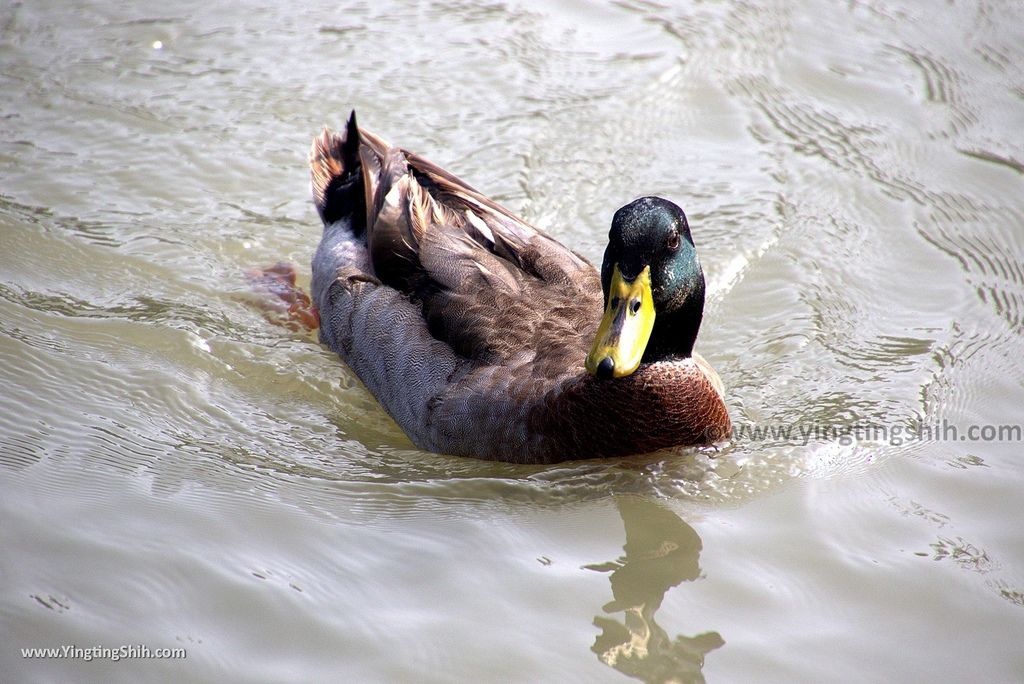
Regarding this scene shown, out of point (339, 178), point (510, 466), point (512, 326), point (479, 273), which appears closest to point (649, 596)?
point (510, 466)

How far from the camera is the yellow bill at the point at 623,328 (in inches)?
176

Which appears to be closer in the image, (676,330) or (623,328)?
(623,328)

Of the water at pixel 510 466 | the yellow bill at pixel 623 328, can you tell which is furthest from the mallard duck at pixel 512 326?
the water at pixel 510 466

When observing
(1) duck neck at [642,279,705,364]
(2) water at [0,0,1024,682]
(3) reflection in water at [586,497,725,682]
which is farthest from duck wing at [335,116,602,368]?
(3) reflection in water at [586,497,725,682]

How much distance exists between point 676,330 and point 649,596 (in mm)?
1190

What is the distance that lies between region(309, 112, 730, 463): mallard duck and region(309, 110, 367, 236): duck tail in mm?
251

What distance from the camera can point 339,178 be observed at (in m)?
6.64

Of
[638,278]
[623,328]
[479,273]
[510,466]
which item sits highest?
[638,278]

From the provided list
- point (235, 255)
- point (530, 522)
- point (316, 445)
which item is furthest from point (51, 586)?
point (235, 255)

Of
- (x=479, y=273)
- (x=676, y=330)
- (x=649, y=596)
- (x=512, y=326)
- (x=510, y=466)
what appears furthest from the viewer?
(x=479, y=273)

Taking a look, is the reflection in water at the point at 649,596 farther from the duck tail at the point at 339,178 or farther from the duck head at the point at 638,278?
the duck tail at the point at 339,178

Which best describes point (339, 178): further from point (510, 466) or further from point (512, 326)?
point (510, 466)

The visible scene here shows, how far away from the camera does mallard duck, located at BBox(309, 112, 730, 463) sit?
15.1 feet

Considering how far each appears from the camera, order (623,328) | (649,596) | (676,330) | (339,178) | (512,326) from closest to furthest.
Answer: (649,596)
(623,328)
(676,330)
(512,326)
(339,178)
